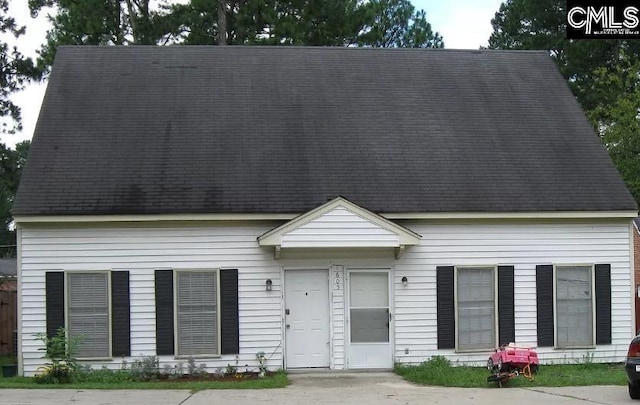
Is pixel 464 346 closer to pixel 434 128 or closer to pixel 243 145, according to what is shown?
pixel 434 128

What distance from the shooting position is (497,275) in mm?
17484

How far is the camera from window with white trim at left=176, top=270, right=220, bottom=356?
54.9 ft

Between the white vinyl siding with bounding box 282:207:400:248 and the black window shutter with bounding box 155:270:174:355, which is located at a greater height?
the white vinyl siding with bounding box 282:207:400:248

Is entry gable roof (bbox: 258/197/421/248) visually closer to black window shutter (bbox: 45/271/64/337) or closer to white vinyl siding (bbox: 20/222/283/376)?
white vinyl siding (bbox: 20/222/283/376)

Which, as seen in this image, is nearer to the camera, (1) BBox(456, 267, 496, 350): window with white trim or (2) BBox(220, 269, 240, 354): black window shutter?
(2) BBox(220, 269, 240, 354): black window shutter

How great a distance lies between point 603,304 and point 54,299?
34.9 ft

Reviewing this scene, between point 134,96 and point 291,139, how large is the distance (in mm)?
3658

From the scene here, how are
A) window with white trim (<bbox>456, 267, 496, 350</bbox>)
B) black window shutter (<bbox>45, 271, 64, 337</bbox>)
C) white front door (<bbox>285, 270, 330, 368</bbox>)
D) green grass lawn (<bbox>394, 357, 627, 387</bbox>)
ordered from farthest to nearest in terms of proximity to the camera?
window with white trim (<bbox>456, 267, 496, 350</bbox>)
white front door (<bbox>285, 270, 330, 368</bbox>)
black window shutter (<bbox>45, 271, 64, 337</bbox>)
green grass lawn (<bbox>394, 357, 627, 387</bbox>)

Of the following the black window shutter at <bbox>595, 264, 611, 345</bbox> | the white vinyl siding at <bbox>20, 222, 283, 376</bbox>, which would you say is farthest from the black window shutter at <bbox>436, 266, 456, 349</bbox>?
the white vinyl siding at <bbox>20, 222, 283, 376</bbox>

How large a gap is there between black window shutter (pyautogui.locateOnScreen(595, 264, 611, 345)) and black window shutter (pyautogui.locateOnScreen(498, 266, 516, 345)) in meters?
1.76

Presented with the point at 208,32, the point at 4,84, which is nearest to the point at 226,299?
the point at 4,84

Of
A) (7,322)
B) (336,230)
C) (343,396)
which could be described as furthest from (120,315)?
(7,322)

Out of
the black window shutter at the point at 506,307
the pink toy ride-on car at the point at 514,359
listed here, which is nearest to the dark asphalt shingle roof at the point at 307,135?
the black window shutter at the point at 506,307

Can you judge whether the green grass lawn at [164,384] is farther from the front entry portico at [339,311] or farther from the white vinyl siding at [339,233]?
the white vinyl siding at [339,233]
